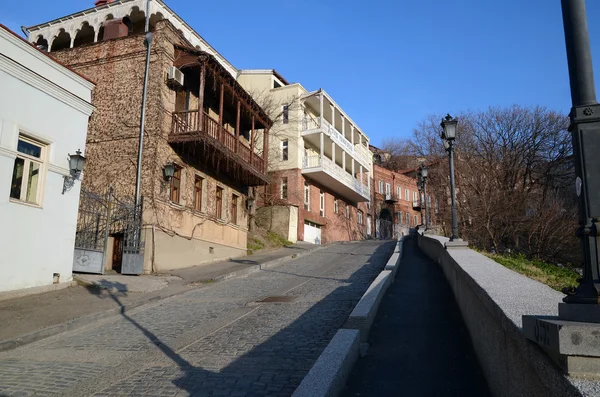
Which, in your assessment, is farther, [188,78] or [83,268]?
[188,78]

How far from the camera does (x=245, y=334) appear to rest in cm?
760

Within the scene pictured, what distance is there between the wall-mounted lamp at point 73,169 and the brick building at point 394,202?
129 feet

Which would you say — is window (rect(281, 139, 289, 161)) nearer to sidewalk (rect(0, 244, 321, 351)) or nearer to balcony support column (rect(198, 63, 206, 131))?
balcony support column (rect(198, 63, 206, 131))

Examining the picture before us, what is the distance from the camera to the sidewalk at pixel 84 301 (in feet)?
27.4

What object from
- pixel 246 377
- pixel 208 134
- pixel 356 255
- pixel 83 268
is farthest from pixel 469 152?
pixel 246 377

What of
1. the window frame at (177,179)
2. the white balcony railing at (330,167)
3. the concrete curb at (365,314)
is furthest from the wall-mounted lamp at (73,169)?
the white balcony railing at (330,167)

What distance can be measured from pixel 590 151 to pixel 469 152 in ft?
87.9

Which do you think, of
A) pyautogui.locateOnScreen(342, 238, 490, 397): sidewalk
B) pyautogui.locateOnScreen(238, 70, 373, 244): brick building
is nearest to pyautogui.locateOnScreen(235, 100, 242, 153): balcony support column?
pyautogui.locateOnScreen(238, 70, 373, 244): brick building

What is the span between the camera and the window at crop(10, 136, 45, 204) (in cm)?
1083

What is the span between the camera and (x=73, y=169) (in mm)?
12102

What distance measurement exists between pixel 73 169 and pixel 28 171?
3.80 ft

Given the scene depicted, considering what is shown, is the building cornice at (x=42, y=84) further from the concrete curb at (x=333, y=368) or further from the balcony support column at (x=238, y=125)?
the concrete curb at (x=333, y=368)

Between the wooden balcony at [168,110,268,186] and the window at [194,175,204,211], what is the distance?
887mm

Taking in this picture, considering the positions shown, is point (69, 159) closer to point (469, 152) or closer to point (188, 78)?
point (188, 78)
